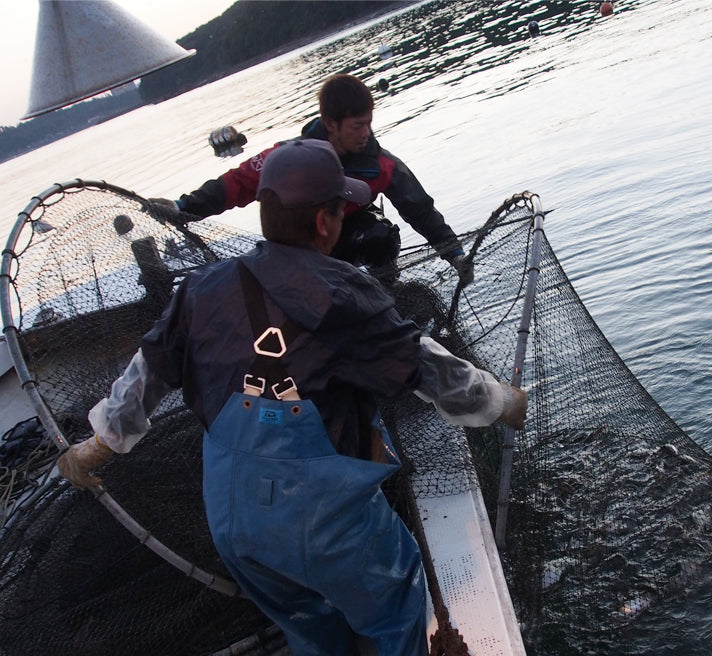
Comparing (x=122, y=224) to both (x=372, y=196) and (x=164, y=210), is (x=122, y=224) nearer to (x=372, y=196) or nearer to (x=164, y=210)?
(x=164, y=210)

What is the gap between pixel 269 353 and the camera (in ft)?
8.17

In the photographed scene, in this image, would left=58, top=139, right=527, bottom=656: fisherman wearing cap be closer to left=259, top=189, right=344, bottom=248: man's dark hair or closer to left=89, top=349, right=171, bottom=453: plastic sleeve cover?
left=259, top=189, right=344, bottom=248: man's dark hair

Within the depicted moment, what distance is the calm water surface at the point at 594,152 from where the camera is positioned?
772 centimetres

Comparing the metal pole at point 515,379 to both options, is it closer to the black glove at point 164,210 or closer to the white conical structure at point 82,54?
the white conical structure at point 82,54

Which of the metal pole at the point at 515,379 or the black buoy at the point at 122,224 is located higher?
the black buoy at the point at 122,224

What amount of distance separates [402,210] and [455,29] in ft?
158

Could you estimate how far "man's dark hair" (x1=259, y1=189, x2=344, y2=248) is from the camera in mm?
2602

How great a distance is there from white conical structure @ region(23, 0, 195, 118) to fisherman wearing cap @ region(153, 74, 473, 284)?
1339 mm

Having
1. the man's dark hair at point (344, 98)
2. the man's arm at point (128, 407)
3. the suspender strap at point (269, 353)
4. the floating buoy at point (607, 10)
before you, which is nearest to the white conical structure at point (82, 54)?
the man's dark hair at point (344, 98)

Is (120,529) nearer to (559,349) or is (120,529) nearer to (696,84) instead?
(559,349)

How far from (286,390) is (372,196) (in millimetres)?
2600

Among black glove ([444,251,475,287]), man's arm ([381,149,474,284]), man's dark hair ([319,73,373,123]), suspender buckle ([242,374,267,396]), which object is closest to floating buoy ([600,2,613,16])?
man's arm ([381,149,474,284])

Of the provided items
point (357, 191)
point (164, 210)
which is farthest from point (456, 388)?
point (164, 210)

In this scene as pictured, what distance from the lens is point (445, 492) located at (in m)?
4.25
